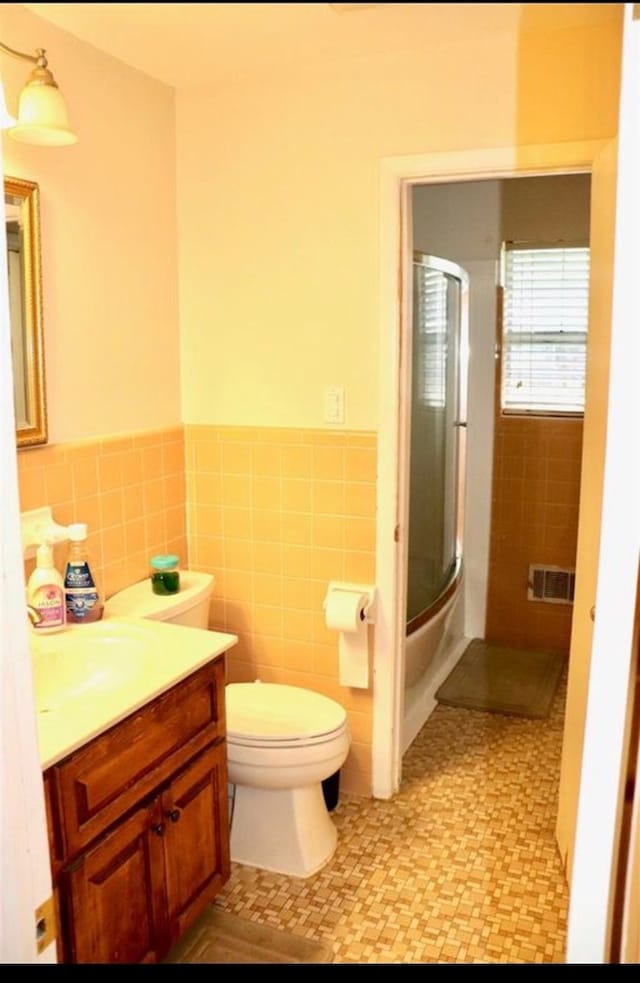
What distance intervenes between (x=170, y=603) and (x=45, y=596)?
0.43 metres

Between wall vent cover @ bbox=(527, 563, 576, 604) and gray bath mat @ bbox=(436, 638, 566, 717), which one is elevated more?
wall vent cover @ bbox=(527, 563, 576, 604)

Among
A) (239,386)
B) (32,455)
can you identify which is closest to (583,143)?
(239,386)

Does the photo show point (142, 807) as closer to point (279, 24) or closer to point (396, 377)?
point (396, 377)

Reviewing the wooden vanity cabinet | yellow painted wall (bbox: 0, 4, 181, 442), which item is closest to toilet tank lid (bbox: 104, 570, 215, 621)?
the wooden vanity cabinet

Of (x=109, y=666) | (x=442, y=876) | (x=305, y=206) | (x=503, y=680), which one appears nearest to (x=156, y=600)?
(x=109, y=666)

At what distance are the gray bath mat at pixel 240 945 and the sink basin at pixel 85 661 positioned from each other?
65cm

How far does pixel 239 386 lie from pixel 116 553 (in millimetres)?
645

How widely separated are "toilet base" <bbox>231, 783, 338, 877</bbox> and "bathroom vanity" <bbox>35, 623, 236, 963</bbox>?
241mm

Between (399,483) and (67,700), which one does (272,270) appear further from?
(67,700)

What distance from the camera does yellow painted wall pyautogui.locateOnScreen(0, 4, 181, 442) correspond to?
187 centimetres

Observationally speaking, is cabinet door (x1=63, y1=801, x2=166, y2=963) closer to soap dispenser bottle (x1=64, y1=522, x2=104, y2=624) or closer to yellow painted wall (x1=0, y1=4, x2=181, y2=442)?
soap dispenser bottle (x1=64, y1=522, x2=104, y2=624)

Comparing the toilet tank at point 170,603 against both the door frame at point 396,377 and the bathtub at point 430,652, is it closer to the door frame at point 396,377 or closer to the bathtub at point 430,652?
the door frame at point 396,377

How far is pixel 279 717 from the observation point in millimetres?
2199

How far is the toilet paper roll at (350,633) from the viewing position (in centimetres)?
231
